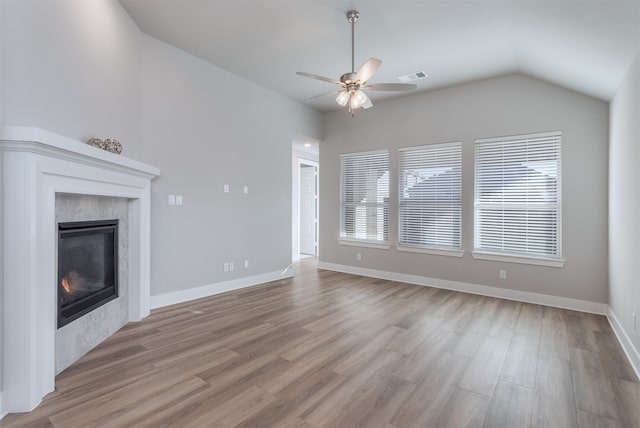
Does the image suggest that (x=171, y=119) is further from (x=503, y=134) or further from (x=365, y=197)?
(x=503, y=134)

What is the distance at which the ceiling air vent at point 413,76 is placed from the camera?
14.3 feet

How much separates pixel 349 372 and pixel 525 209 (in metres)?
3.56

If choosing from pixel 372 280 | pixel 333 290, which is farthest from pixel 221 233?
pixel 372 280

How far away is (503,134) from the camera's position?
4406 mm

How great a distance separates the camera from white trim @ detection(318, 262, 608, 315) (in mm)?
3863

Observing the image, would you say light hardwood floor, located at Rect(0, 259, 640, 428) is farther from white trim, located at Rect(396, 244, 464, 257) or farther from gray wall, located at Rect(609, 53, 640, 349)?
white trim, located at Rect(396, 244, 464, 257)

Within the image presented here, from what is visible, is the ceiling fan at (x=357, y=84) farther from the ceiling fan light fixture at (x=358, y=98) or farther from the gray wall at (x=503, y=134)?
the gray wall at (x=503, y=134)

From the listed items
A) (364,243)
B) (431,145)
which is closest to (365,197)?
(364,243)

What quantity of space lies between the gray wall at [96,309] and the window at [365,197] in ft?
13.0

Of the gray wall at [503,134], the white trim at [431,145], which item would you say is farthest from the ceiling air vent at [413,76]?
the white trim at [431,145]

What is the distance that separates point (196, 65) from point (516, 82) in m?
4.44

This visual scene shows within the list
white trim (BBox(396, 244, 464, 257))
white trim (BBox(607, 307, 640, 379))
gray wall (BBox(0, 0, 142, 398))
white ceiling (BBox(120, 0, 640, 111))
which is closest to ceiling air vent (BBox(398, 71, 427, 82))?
white ceiling (BBox(120, 0, 640, 111))

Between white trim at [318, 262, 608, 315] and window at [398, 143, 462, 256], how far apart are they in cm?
55

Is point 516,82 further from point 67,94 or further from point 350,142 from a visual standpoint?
point 67,94
